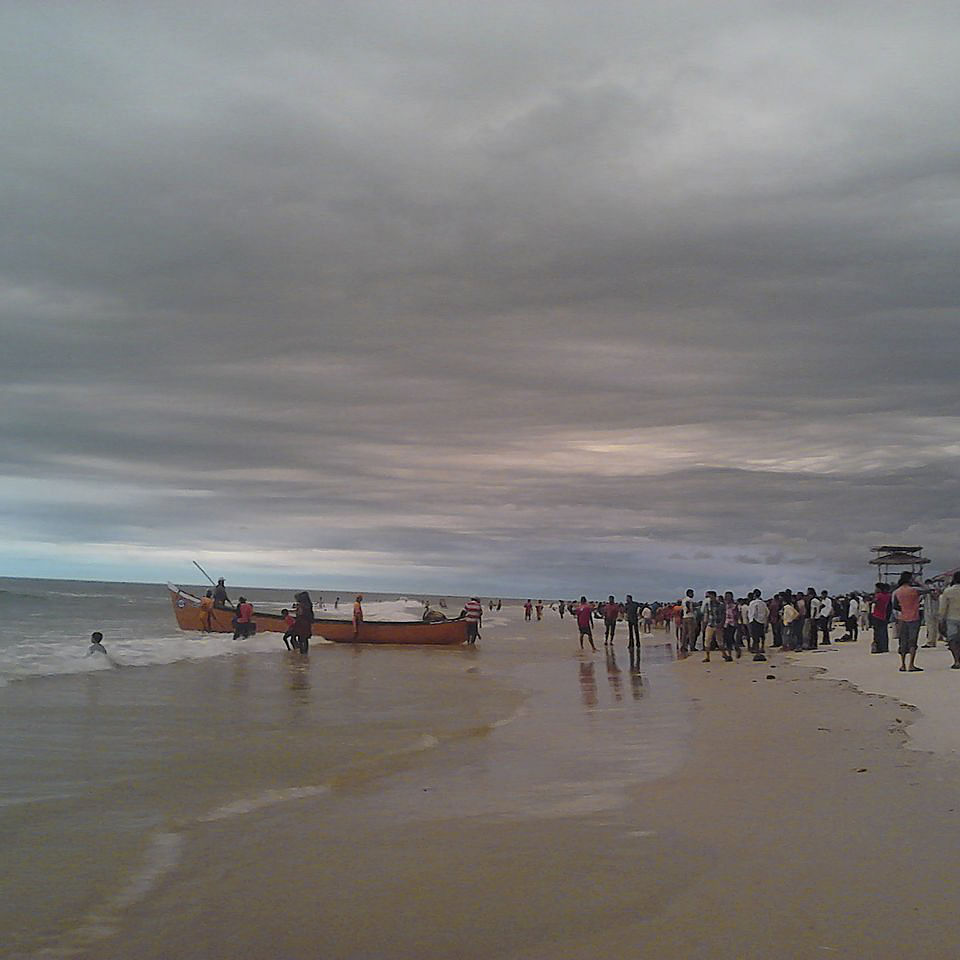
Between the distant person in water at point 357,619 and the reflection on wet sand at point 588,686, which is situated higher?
the distant person in water at point 357,619

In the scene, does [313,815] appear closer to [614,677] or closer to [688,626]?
[614,677]

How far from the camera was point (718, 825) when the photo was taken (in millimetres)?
6402

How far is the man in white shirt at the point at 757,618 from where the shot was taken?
2505 cm

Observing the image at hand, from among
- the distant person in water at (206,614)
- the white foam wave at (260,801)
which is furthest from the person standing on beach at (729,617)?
the distant person in water at (206,614)

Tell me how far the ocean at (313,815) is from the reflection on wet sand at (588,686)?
200 millimetres

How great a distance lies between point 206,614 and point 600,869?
35934 millimetres

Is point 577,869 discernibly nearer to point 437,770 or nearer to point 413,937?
point 413,937


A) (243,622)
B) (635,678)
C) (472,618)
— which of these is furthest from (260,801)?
(472,618)

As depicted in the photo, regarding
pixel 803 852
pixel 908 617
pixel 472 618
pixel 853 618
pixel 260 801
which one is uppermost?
pixel 908 617

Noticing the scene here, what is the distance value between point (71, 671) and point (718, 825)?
62.6 ft

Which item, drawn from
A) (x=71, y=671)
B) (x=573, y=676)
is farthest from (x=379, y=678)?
(x=71, y=671)

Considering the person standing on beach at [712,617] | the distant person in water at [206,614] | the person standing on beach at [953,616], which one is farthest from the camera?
the distant person in water at [206,614]

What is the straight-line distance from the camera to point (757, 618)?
993 inches

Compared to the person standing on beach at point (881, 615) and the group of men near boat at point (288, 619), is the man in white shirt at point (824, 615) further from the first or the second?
the group of men near boat at point (288, 619)
